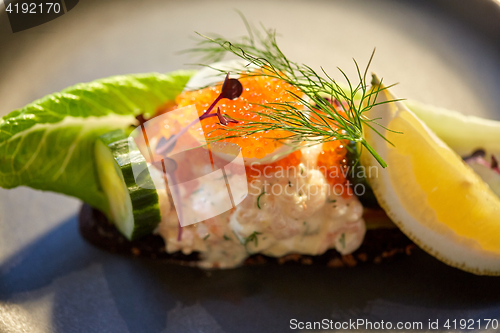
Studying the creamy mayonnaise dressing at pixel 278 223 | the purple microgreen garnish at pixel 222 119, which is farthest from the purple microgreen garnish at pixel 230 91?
the creamy mayonnaise dressing at pixel 278 223

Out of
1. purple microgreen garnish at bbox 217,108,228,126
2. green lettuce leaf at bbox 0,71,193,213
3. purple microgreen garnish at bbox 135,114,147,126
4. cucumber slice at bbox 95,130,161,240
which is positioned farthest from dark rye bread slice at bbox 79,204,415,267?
purple microgreen garnish at bbox 217,108,228,126

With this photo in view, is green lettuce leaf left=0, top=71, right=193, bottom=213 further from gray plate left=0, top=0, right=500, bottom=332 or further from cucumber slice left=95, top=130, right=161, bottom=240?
gray plate left=0, top=0, right=500, bottom=332

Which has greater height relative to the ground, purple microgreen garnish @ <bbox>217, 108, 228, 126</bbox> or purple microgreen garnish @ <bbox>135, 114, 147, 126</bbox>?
purple microgreen garnish @ <bbox>217, 108, 228, 126</bbox>

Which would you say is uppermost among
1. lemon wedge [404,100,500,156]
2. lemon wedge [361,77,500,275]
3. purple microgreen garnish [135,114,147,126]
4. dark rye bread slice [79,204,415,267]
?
lemon wedge [404,100,500,156]

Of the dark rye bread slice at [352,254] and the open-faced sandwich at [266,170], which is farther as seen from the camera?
the dark rye bread slice at [352,254]

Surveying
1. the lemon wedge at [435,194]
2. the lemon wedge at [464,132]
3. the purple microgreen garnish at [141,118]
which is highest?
the lemon wedge at [464,132]

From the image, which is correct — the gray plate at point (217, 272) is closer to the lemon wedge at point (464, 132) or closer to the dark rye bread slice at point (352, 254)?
the dark rye bread slice at point (352, 254)

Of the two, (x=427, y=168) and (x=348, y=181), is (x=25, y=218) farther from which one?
(x=427, y=168)
